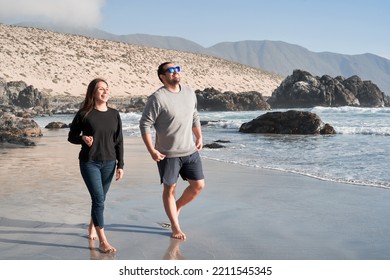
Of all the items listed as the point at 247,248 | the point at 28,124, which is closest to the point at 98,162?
the point at 247,248

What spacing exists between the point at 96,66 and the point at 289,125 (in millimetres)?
72844

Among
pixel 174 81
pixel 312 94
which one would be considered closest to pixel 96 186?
pixel 174 81

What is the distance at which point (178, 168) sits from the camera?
5332mm

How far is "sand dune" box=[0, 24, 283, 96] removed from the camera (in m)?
79.0

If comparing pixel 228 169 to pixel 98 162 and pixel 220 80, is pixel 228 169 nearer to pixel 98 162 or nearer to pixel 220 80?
pixel 98 162

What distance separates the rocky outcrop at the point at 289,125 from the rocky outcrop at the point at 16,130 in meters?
9.92

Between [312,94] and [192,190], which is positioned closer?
[192,190]

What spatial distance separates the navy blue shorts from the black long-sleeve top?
549mm

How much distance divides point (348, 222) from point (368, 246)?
104 centimetres

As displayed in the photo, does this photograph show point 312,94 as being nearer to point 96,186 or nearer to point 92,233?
point 92,233

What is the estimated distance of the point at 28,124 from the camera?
2083 cm

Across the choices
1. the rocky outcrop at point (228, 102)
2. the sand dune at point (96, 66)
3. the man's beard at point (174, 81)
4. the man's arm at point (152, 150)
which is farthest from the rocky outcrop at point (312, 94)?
the man's arm at point (152, 150)

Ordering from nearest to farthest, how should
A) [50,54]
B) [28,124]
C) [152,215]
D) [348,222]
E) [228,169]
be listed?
[348,222], [152,215], [228,169], [28,124], [50,54]

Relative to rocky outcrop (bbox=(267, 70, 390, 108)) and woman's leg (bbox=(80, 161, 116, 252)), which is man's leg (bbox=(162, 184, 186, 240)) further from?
rocky outcrop (bbox=(267, 70, 390, 108))
